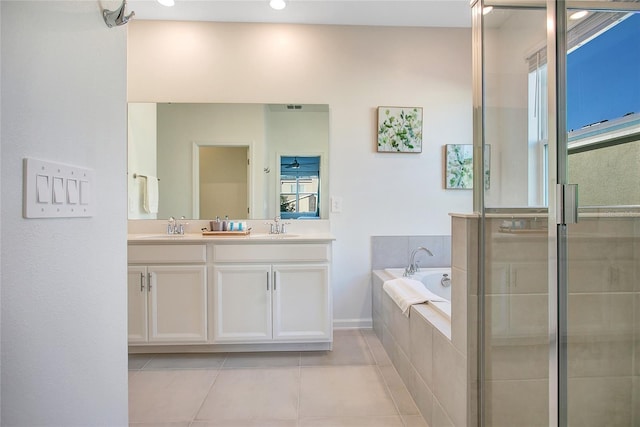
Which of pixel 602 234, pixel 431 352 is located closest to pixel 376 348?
pixel 431 352

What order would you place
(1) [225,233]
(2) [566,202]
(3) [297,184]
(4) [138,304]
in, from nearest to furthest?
(2) [566,202] < (4) [138,304] < (1) [225,233] < (3) [297,184]

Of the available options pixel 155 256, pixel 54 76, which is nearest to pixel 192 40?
pixel 155 256

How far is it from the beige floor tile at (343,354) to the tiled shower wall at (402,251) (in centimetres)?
66

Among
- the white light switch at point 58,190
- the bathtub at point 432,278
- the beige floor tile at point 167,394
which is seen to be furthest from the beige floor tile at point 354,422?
the white light switch at point 58,190

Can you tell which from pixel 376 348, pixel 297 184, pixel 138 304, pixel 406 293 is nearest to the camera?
pixel 406 293

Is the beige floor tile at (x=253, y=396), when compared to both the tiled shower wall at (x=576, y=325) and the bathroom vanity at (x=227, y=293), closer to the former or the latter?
the bathroom vanity at (x=227, y=293)

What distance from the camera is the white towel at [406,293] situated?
181cm

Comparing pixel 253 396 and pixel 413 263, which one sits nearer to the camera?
pixel 253 396

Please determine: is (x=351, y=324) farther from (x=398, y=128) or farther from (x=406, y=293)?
(x=398, y=128)

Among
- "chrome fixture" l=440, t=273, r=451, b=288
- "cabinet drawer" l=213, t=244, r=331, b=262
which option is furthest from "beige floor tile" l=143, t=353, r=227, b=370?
"chrome fixture" l=440, t=273, r=451, b=288

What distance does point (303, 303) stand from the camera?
2.27 m

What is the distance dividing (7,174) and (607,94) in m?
1.86

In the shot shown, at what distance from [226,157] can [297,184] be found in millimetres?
657

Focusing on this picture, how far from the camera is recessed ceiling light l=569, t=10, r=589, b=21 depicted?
1066 millimetres
